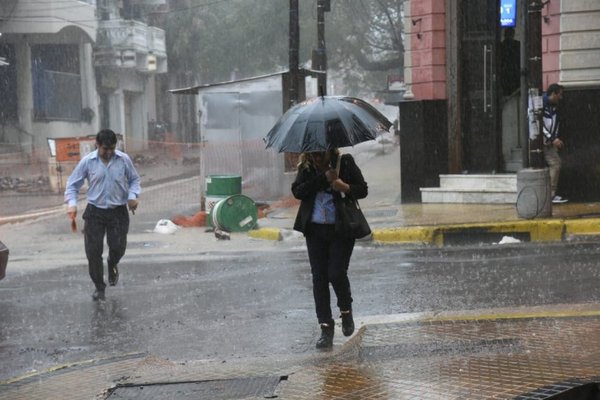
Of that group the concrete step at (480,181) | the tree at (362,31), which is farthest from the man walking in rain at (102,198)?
the tree at (362,31)

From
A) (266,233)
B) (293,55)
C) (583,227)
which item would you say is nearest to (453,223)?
(583,227)

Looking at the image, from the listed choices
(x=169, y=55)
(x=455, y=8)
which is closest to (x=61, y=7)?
(x=169, y=55)

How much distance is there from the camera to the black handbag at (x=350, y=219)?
674 cm

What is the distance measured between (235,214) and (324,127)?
8766mm

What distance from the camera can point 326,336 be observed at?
6.98m

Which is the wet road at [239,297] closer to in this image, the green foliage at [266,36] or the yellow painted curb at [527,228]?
the yellow painted curb at [527,228]

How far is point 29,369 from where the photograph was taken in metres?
6.96

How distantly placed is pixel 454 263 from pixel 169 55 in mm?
47827

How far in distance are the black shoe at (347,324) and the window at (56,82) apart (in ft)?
116

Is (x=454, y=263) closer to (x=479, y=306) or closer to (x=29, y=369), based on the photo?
(x=479, y=306)

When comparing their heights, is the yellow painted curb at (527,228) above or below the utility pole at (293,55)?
below

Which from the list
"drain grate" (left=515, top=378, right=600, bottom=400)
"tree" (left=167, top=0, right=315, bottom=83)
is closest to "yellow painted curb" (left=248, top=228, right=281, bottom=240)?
"drain grate" (left=515, top=378, right=600, bottom=400)

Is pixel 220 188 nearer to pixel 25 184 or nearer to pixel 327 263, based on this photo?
pixel 327 263

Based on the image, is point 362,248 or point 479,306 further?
point 362,248
